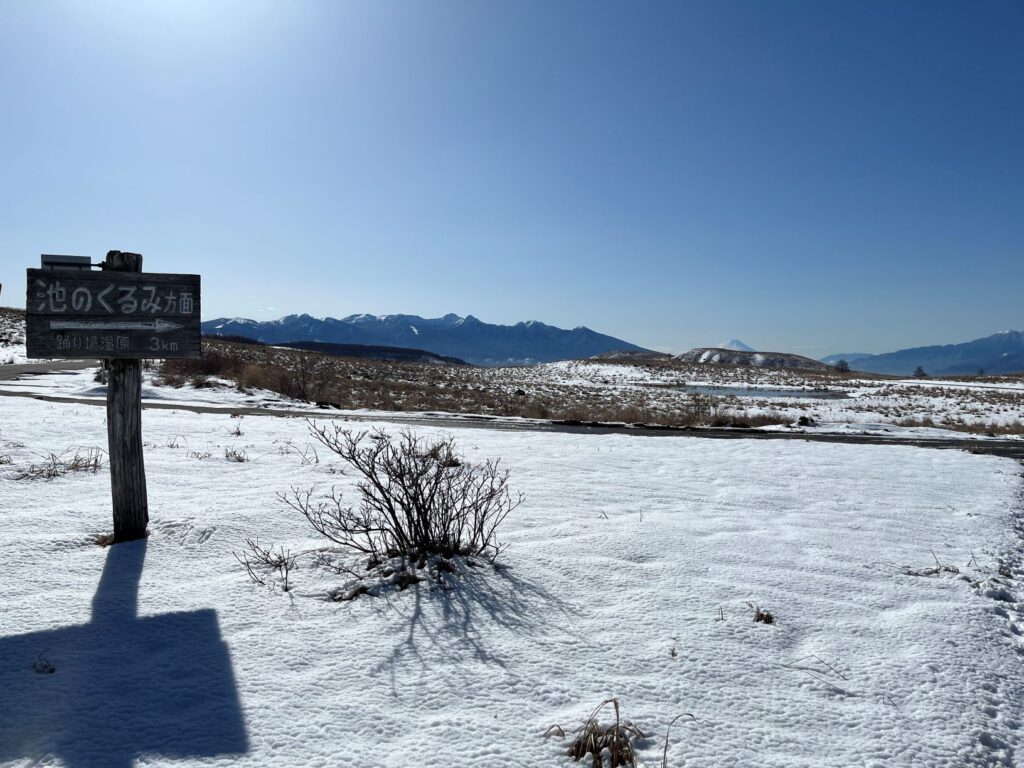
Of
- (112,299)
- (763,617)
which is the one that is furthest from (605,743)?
(112,299)

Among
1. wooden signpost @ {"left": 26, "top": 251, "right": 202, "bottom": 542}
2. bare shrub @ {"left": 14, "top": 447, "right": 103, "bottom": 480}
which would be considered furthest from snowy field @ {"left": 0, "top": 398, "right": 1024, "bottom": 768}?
wooden signpost @ {"left": 26, "top": 251, "right": 202, "bottom": 542}

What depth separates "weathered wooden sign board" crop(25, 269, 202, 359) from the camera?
4023 millimetres

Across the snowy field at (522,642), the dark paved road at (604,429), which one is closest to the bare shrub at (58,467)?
the snowy field at (522,642)

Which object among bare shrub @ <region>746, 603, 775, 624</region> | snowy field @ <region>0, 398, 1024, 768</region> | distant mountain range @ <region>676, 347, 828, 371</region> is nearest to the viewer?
snowy field @ <region>0, 398, 1024, 768</region>

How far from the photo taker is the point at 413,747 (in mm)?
2072

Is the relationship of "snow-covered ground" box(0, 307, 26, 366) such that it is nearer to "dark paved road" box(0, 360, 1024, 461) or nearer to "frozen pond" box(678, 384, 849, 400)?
"dark paved road" box(0, 360, 1024, 461)

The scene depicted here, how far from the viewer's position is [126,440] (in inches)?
168

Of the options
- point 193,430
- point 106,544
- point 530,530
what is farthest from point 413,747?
point 193,430

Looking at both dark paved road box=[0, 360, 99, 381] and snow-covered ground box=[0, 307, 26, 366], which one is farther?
snow-covered ground box=[0, 307, 26, 366]

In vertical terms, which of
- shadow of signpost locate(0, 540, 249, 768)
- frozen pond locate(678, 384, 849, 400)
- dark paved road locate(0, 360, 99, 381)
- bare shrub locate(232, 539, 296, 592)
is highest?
dark paved road locate(0, 360, 99, 381)

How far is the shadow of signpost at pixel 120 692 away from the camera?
204 cm

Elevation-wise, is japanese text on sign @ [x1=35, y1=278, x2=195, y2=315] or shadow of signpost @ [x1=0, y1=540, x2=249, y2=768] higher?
japanese text on sign @ [x1=35, y1=278, x2=195, y2=315]

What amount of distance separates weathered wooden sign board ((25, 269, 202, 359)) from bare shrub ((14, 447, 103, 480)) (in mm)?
2139

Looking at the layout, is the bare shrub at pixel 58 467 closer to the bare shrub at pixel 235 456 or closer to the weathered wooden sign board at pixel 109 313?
the bare shrub at pixel 235 456
